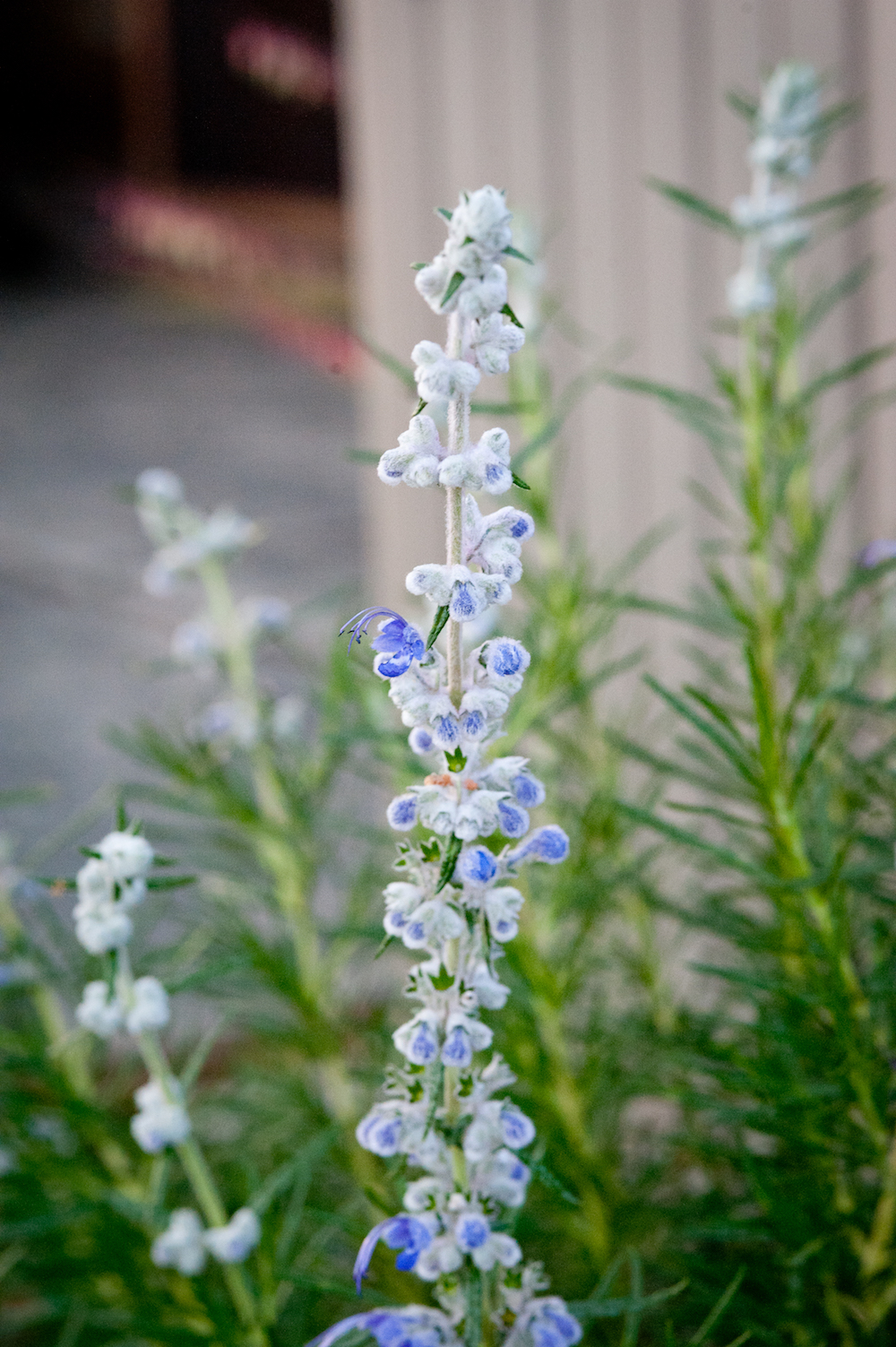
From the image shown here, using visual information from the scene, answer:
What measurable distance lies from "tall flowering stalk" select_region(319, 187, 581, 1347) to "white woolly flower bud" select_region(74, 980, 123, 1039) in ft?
0.42

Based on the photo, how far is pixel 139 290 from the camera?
3756mm

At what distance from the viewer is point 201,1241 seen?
17.7 inches

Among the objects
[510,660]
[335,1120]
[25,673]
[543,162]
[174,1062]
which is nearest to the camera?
[510,660]

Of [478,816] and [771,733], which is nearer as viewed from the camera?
[478,816]

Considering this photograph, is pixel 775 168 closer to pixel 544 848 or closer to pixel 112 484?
pixel 544 848

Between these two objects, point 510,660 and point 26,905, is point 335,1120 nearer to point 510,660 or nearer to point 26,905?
point 26,905

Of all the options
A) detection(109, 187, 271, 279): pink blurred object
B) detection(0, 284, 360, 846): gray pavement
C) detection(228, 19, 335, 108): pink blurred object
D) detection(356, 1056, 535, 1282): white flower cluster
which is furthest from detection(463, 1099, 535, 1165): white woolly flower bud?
detection(109, 187, 271, 279): pink blurred object

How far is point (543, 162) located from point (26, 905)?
34.4 inches

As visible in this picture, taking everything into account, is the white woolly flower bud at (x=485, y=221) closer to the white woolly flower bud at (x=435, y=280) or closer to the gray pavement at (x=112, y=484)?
the white woolly flower bud at (x=435, y=280)

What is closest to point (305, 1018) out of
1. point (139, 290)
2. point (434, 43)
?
point (434, 43)

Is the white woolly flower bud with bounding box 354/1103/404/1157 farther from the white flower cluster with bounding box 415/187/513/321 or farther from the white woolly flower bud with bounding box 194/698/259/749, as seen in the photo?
the white woolly flower bud with bounding box 194/698/259/749

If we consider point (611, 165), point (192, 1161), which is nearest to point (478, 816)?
point (192, 1161)

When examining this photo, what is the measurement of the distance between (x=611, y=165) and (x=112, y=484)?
4.77ft

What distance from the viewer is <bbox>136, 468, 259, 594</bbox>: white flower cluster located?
67 cm
